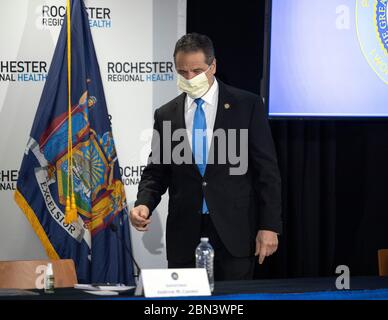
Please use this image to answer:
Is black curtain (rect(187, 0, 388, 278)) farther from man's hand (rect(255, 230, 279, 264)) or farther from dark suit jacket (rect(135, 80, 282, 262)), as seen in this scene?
man's hand (rect(255, 230, 279, 264))

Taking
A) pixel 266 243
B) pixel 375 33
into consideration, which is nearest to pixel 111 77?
pixel 375 33

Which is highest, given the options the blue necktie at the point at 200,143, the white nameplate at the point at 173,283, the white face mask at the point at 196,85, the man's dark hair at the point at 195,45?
the man's dark hair at the point at 195,45

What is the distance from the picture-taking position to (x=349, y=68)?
4699mm

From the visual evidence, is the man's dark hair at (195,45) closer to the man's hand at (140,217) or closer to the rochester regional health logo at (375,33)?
the man's hand at (140,217)

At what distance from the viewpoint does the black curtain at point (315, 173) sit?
15.8 feet

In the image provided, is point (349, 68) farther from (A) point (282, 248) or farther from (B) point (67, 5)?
(B) point (67, 5)

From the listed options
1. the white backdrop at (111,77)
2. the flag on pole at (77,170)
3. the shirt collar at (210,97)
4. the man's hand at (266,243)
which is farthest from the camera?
the white backdrop at (111,77)

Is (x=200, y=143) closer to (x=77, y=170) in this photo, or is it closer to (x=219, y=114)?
(x=219, y=114)

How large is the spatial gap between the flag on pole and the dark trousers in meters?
0.93

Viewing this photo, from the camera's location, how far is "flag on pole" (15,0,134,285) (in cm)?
446

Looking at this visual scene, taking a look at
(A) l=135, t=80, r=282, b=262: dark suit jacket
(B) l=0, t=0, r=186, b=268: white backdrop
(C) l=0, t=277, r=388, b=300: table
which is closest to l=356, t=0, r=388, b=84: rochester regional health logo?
(B) l=0, t=0, r=186, b=268: white backdrop

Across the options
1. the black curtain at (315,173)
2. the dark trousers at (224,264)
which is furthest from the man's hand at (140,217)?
the black curtain at (315,173)

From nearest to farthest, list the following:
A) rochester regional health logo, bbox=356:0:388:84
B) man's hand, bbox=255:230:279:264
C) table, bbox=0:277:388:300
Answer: table, bbox=0:277:388:300, man's hand, bbox=255:230:279:264, rochester regional health logo, bbox=356:0:388:84

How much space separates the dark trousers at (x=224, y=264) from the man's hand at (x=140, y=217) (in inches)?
15.5
